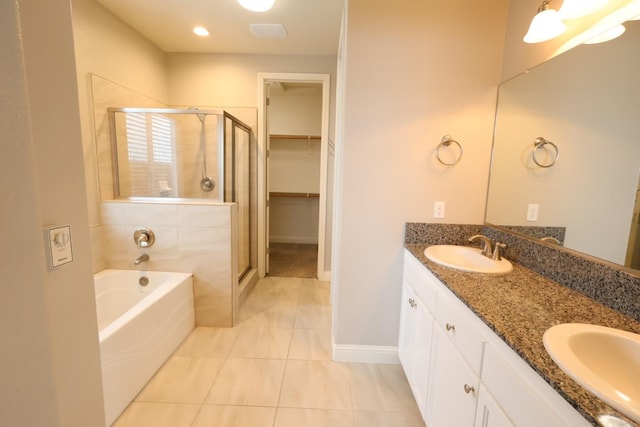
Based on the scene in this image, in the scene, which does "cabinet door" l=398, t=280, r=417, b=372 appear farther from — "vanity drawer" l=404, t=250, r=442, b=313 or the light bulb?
the light bulb

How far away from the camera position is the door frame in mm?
3086

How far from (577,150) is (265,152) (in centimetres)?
275

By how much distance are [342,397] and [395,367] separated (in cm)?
48

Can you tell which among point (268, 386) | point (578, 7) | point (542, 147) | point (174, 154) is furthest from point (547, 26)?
point (174, 154)

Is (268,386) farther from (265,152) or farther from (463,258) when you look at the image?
(265,152)

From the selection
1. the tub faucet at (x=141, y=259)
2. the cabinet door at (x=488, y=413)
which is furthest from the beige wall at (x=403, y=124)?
the tub faucet at (x=141, y=259)

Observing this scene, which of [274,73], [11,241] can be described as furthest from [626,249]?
[274,73]

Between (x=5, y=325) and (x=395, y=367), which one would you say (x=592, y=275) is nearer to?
(x=395, y=367)

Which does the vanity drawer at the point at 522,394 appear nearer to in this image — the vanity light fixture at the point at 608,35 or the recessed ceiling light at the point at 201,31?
the vanity light fixture at the point at 608,35

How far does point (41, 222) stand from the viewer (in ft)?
2.28

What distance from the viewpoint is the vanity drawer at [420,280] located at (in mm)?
1378

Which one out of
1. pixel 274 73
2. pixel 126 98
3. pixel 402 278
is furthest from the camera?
pixel 274 73

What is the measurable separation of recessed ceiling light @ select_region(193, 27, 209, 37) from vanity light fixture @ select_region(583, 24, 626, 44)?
2.87 metres

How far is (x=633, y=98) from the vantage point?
1.01 m
